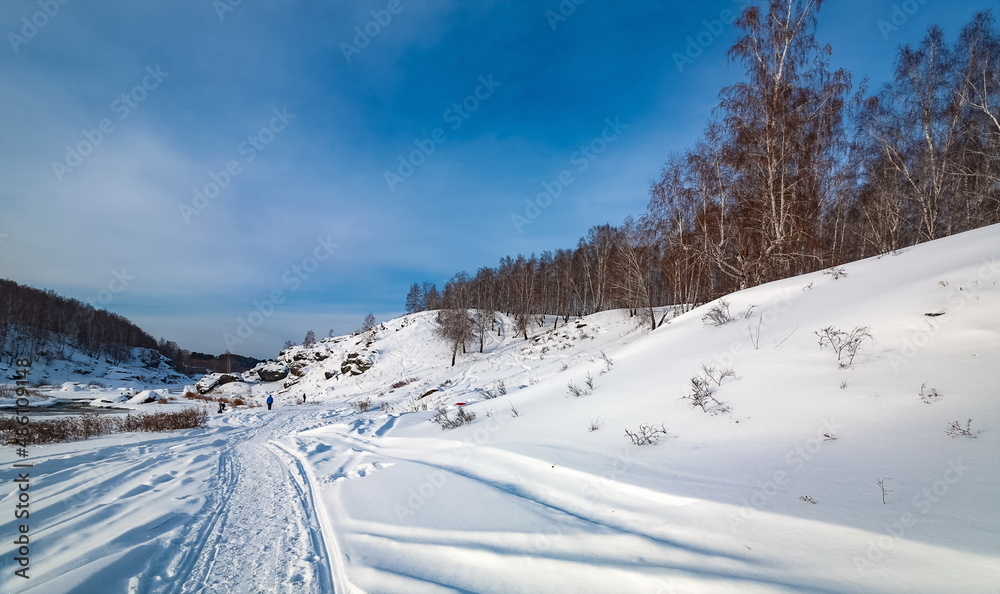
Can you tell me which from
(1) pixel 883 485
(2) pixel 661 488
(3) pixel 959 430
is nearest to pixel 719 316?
(3) pixel 959 430

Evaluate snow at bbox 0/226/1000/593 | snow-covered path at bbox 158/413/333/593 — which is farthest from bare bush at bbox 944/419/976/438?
snow-covered path at bbox 158/413/333/593

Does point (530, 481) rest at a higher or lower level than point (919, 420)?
lower

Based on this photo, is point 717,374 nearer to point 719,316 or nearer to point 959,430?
point 959,430

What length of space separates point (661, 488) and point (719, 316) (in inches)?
219

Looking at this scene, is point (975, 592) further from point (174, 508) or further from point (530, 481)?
point (174, 508)

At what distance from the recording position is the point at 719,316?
798 cm

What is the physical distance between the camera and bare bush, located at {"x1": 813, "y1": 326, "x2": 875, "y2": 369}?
476 cm

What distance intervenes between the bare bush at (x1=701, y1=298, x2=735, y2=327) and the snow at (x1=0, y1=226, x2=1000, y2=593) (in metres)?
0.38

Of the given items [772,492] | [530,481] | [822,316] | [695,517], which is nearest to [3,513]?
[530,481]

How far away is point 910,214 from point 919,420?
1997cm

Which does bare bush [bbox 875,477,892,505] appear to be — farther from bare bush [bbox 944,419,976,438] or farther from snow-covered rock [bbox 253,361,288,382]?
snow-covered rock [bbox 253,361,288,382]

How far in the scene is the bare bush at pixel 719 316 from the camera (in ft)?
25.7

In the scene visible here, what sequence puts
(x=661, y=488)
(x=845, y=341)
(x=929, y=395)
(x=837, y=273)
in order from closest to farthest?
(x=661, y=488) < (x=929, y=395) < (x=845, y=341) < (x=837, y=273)

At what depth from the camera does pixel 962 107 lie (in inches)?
513
